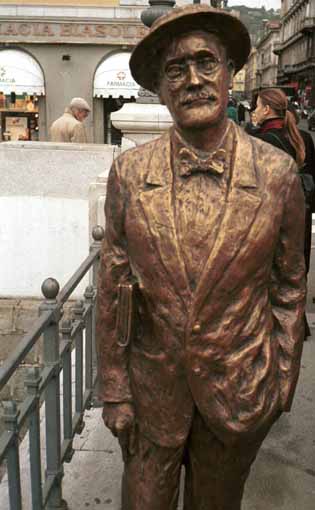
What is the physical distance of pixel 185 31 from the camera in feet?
6.36

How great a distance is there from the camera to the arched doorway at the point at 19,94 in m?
15.3

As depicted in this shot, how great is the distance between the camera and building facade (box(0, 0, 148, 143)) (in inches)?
587

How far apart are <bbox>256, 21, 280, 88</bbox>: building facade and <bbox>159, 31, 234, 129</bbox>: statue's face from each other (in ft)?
319

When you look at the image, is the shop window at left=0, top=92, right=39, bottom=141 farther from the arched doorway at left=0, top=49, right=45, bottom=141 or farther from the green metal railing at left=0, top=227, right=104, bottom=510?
the green metal railing at left=0, top=227, right=104, bottom=510

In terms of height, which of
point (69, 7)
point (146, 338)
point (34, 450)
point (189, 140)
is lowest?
point (34, 450)

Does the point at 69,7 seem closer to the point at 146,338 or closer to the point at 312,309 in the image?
the point at 312,309

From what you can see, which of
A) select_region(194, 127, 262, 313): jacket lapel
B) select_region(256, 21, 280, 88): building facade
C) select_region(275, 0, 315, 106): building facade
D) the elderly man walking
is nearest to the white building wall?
the elderly man walking

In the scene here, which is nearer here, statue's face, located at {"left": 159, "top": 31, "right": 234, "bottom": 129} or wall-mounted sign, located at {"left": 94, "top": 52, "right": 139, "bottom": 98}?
statue's face, located at {"left": 159, "top": 31, "right": 234, "bottom": 129}

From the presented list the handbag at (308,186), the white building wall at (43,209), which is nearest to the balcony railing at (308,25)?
the white building wall at (43,209)

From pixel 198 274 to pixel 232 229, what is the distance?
0.17m

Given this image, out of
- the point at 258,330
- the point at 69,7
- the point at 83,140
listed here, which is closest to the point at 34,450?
the point at 258,330

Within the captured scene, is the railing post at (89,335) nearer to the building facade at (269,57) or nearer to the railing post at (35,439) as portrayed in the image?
the railing post at (35,439)

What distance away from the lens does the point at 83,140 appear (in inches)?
283

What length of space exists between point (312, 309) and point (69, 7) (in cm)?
1138
